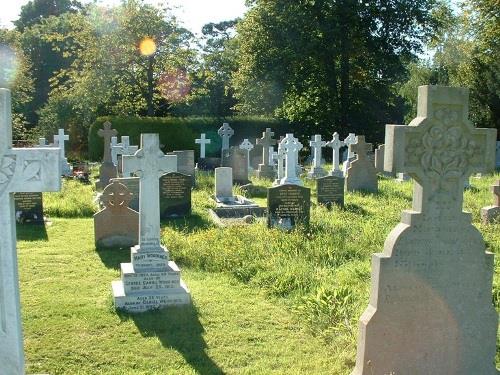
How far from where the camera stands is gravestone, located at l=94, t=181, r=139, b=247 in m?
10.2

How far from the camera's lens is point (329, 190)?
14.5m

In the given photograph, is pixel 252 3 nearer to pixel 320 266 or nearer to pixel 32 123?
pixel 32 123

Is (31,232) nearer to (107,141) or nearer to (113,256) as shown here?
(113,256)

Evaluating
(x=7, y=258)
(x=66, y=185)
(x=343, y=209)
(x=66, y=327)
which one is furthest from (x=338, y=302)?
(x=66, y=185)

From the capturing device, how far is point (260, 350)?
Answer: 5.72 metres

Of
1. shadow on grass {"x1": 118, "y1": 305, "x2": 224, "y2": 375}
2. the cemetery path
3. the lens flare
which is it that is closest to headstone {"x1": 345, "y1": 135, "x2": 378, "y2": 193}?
the cemetery path

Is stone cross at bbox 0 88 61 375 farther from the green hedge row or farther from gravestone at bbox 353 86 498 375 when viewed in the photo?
the green hedge row

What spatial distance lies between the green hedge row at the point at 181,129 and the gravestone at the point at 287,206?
1847 centimetres

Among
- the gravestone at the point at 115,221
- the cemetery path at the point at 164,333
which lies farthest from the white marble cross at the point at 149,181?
the gravestone at the point at 115,221

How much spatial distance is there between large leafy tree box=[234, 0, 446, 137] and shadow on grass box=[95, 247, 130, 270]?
2212cm

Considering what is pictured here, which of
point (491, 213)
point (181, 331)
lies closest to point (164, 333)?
point (181, 331)

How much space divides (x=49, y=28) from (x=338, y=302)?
44.3 m

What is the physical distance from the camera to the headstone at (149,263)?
698 centimetres

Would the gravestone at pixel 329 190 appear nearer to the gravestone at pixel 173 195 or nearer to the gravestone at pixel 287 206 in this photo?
the gravestone at pixel 287 206
